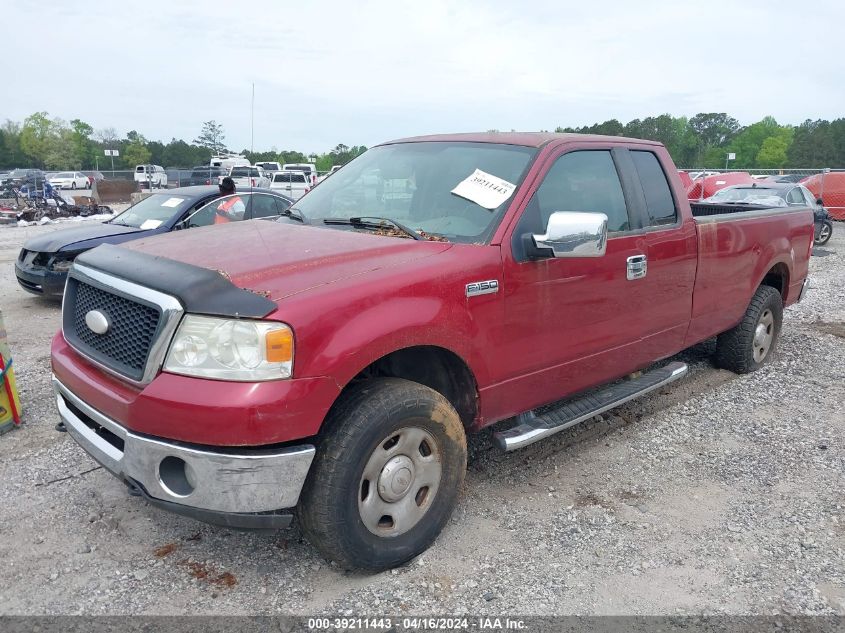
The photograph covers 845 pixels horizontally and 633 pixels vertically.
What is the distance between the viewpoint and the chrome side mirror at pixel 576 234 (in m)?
3.10

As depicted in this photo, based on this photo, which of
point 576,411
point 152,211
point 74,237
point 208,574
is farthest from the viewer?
Answer: point 152,211

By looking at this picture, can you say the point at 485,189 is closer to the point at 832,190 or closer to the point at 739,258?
the point at 739,258

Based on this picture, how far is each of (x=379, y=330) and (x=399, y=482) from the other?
702mm

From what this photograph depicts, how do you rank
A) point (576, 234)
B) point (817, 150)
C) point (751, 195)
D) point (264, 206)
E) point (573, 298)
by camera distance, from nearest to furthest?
point (576, 234) < point (573, 298) < point (264, 206) < point (751, 195) < point (817, 150)

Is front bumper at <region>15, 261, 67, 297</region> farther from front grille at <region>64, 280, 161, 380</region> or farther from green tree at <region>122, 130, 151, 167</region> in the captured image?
green tree at <region>122, 130, 151, 167</region>

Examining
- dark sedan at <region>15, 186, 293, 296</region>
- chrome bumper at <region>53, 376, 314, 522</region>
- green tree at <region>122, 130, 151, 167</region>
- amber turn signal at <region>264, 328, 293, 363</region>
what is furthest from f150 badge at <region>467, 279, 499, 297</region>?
green tree at <region>122, 130, 151, 167</region>

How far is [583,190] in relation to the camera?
3.88 metres

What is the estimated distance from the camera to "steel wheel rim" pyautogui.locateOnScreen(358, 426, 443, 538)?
283cm

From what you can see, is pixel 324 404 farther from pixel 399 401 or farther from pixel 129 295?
pixel 129 295

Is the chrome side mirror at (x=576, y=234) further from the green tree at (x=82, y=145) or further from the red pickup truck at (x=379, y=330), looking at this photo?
the green tree at (x=82, y=145)

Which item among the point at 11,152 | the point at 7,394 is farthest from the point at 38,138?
the point at 7,394

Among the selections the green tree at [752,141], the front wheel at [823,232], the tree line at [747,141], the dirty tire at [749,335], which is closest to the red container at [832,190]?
the front wheel at [823,232]

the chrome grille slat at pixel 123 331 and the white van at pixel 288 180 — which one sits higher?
the white van at pixel 288 180

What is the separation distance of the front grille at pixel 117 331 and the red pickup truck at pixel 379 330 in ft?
0.04
